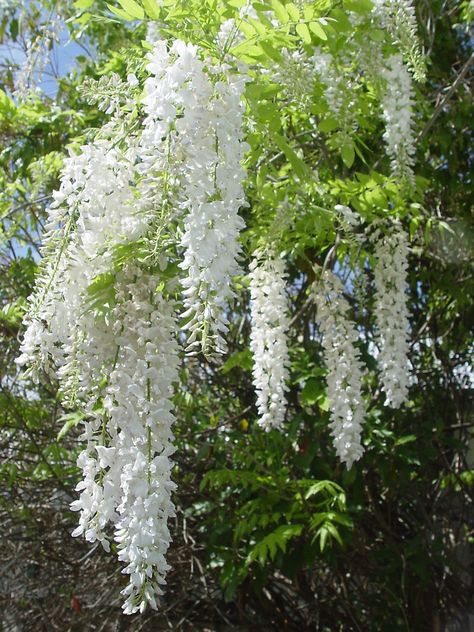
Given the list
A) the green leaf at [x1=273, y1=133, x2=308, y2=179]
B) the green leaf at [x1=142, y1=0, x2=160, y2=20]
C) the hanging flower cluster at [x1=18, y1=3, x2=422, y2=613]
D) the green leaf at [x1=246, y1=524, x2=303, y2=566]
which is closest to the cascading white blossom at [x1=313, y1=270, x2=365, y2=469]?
the green leaf at [x1=246, y1=524, x2=303, y2=566]

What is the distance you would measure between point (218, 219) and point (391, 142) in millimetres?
1668

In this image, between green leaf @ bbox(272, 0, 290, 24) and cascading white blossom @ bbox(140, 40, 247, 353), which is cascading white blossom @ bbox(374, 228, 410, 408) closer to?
green leaf @ bbox(272, 0, 290, 24)

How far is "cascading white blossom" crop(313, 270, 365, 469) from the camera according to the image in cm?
328

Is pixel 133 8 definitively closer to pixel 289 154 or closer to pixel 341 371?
pixel 289 154

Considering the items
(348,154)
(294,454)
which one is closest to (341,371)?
(294,454)

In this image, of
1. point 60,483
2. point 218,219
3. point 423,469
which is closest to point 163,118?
point 218,219

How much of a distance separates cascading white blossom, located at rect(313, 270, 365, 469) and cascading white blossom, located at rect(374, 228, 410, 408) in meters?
0.16

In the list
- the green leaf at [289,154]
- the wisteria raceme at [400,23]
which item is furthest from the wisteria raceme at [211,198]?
the wisteria raceme at [400,23]

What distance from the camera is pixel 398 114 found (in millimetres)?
3305

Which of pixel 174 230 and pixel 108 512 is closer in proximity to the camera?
pixel 108 512

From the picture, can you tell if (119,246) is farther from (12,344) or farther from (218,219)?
(12,344)

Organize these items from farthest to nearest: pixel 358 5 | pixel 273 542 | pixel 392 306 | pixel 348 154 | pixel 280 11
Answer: pixel 392 306, pixel 273 542, pixel 348 154, pixel 358 5, pixel 280 11

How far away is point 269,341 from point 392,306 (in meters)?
0.65

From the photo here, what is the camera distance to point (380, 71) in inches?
124
